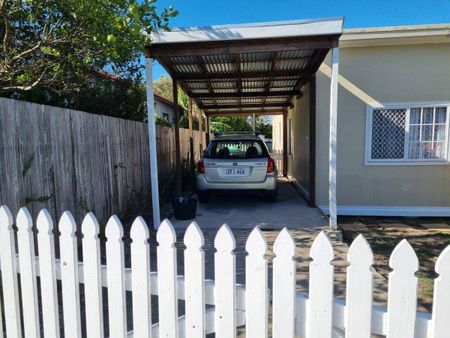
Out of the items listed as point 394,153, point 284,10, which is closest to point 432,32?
point 394,153

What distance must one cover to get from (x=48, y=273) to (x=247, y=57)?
5.36 metres

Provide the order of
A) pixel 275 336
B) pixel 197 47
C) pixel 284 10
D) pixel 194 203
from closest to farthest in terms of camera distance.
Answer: pixel 275 336, pixel 197 47, pixel 194 203, pixel 284 10

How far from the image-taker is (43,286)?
79.5 inches

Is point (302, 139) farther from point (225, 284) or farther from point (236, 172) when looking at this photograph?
point (225, 284)

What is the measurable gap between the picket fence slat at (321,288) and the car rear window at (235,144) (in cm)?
536

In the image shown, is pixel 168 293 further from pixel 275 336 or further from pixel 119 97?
pixel 119 97

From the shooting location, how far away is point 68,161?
400 cm

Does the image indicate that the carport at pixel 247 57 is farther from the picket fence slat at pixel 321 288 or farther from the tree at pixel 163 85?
the tree at pixel 163 85

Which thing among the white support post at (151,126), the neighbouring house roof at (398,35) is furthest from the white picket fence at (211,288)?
the neighbouring house roof at (398,35)

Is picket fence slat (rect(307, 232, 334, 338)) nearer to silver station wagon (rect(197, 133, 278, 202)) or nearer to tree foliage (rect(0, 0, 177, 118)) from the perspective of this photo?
tree foliage (rect(0, 0, 177, 118))

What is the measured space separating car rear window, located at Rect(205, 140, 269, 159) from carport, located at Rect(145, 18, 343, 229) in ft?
2.79

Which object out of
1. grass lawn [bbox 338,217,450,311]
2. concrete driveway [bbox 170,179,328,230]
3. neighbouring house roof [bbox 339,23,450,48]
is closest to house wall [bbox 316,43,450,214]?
neighbouring house roof [bbox 339,23,450,48]

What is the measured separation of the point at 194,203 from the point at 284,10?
4.68 m

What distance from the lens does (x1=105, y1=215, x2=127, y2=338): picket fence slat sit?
1852 millimetres
